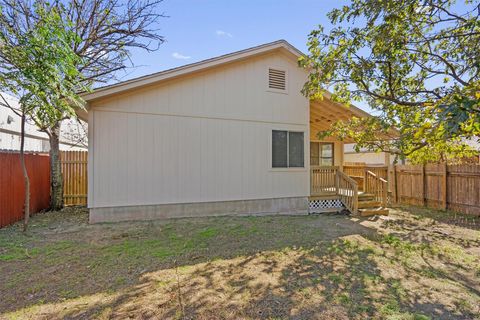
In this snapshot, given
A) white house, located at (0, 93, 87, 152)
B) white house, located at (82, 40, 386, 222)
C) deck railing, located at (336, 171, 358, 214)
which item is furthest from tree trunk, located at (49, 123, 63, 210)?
deck railing, located at (336, 171, 358, 214)

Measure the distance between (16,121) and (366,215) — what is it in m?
16.1

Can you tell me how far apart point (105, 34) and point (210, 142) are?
16.6 ft

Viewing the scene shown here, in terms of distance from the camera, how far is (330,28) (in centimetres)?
692

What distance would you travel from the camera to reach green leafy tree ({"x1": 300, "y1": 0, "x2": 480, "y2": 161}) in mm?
5770

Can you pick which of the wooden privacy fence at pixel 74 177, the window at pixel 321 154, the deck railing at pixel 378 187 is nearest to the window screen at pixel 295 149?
the deck railing at pixel 378 187

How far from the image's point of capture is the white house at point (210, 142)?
6734 mm

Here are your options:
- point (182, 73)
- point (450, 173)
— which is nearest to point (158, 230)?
point (182, 73)

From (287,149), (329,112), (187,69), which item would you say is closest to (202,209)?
(287,149)

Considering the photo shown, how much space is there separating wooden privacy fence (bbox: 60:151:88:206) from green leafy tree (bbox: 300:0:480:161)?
8.33 metres

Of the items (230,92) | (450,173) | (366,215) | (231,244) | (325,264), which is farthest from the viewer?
(450,173)

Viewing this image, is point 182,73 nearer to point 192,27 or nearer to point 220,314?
point 192,27

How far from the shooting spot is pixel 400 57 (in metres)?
6.47

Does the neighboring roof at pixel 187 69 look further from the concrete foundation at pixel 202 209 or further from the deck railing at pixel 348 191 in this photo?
the deck railing at pixel 348 191

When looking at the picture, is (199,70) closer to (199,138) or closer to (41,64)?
(199,138)
